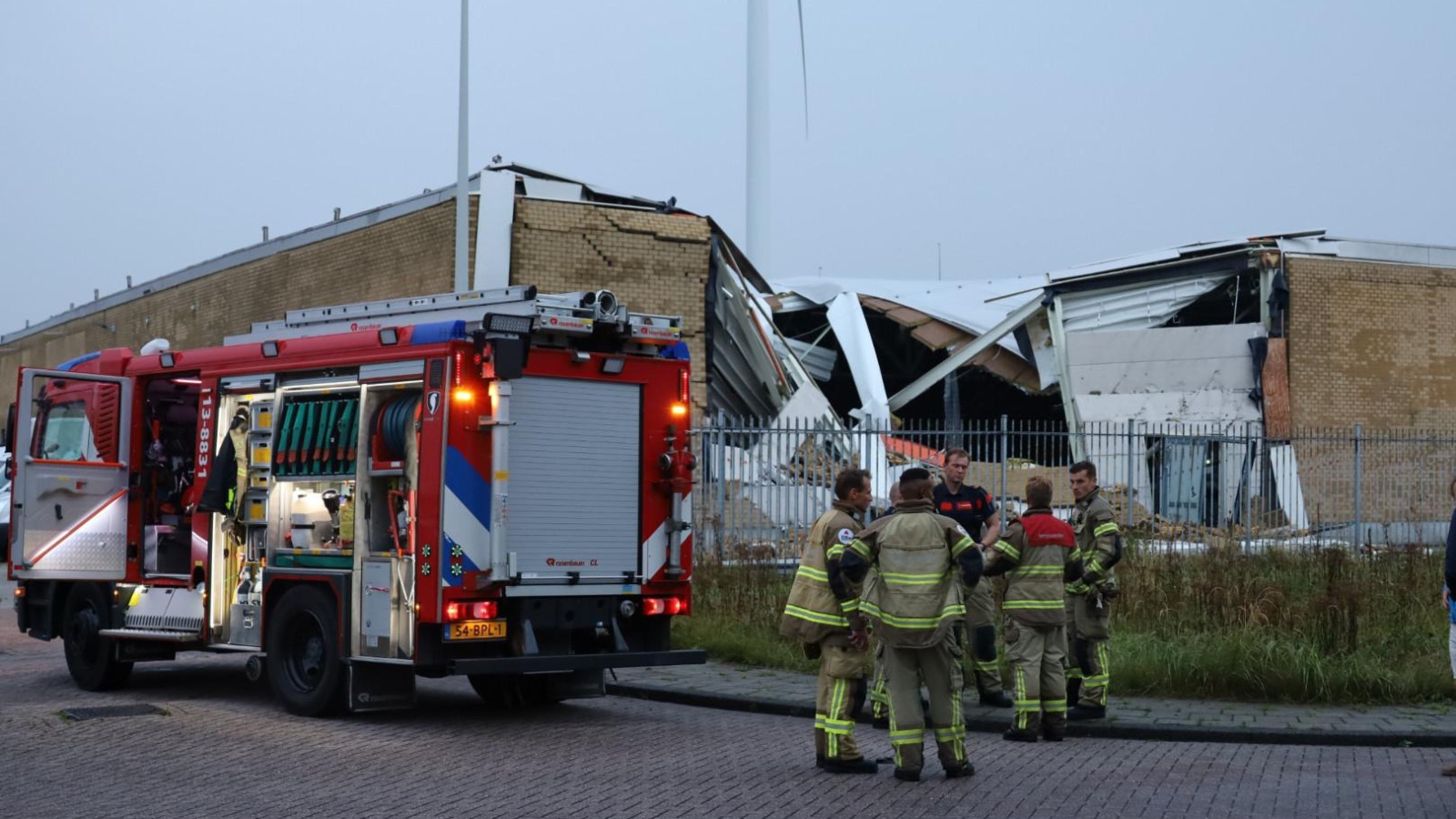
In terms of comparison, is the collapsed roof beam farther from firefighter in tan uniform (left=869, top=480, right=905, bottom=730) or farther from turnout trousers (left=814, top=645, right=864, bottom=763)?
turnout trousers (left=814, top=645, right=864, bottom=763)

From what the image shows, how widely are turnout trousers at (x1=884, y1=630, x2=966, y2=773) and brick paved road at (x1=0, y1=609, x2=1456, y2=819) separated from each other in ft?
0.65

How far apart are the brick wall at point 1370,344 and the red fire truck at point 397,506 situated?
20.9 metres

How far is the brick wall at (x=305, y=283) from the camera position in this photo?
27000 millimetres

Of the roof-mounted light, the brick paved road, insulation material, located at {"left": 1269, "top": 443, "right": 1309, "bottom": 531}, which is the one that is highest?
the roof-mounted light

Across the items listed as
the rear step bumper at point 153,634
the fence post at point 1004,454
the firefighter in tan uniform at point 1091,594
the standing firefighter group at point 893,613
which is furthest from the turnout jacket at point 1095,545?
the fence post at point 1004,454

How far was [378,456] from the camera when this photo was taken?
417 inches

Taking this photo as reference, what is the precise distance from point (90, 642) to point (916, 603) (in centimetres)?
751

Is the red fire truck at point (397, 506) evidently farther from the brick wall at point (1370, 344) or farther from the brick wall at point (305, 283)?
the brick wall at point (1370, 344)

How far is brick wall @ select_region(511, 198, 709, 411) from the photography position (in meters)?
26.1

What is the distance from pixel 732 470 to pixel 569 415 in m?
8.16

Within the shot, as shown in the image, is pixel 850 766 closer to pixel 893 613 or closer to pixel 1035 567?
pixel 893 613

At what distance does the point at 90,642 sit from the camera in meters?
12.8

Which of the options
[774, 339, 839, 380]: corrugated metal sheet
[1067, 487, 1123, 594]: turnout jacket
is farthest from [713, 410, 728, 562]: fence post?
[774, 339, 839, 380]: corrugated metal sheet

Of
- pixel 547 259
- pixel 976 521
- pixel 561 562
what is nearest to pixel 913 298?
pixel 547 259
